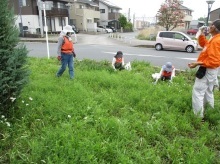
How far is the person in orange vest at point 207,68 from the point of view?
3.52 m

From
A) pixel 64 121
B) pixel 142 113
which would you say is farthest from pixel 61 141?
pixel 142 113

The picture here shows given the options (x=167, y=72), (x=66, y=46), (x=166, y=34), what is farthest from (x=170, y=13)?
(x=66, y=46)

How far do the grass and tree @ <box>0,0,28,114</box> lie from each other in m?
0.35

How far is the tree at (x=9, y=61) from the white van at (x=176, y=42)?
13.6 m

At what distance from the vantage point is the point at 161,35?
53.3 ft

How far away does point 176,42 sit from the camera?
15.5m

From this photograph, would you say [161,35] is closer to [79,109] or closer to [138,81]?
[138,81]

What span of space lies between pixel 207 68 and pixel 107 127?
6.45 feet

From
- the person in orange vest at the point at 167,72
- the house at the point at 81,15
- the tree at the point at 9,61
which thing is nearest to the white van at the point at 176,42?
the person in orange vest at the point at 167,72

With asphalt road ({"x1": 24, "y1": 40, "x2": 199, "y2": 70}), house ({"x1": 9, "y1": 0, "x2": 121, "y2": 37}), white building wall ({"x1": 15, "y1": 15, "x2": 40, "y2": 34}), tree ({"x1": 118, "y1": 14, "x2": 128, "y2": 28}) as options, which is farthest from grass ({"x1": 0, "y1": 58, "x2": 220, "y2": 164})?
tree ({"x1": 118, "y1": 14, "x2": 128, "y2": 28})

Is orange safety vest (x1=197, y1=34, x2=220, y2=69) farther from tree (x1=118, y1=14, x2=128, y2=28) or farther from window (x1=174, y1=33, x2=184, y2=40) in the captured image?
tree (x1=118, y1=14, x2=128, y2=28)

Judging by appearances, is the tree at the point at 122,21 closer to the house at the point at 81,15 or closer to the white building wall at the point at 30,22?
the house at the point at 81,15

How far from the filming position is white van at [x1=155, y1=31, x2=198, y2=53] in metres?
15.2

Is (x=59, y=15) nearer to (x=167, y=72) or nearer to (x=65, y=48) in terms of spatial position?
(x=65, y=48)
